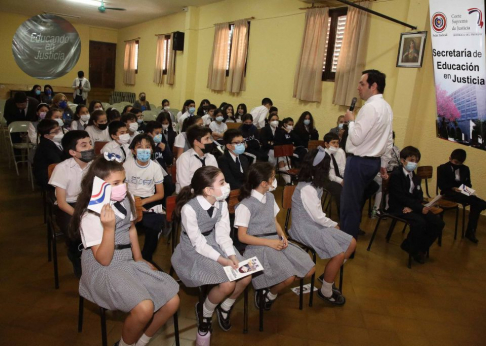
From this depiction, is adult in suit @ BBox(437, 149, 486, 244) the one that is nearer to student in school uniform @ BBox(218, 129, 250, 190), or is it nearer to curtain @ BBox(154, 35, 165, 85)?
student in school uniform @ BBox(218, 129, 250, 190)

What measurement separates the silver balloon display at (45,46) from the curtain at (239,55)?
12.2 ft

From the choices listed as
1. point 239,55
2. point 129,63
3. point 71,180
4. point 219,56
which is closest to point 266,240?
point 71,180

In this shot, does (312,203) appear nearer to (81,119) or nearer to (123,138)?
(123,138)

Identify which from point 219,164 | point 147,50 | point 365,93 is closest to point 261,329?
point 219,164

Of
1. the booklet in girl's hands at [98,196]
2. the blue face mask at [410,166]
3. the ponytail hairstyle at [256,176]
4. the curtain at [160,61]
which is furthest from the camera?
the curtain at [160,61]

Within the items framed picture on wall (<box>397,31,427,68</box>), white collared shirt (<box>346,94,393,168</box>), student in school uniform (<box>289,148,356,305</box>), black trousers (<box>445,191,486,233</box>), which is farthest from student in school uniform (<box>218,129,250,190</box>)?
framed picture on wall (<box>397,31,427,68</box>)

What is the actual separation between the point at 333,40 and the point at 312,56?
0.47 metres

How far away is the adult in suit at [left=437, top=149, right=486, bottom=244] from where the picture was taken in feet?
14.9

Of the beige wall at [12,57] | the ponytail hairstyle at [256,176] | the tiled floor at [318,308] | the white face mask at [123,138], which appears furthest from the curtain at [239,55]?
the beige wall at [12,57]

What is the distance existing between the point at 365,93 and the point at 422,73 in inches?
124

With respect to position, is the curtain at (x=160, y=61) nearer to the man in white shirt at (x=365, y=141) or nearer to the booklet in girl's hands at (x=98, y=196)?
the man in white shirt at (x=365, y=141)

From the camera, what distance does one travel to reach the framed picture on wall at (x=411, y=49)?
5492 mm

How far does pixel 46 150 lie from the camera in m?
3.68

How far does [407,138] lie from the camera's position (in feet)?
19.6
